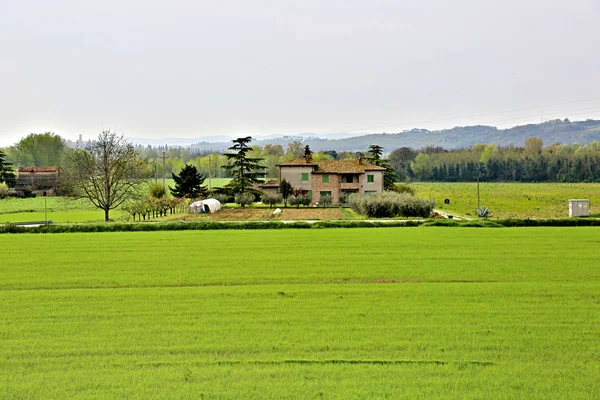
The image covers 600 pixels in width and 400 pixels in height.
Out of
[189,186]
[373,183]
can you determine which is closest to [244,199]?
[189,186]

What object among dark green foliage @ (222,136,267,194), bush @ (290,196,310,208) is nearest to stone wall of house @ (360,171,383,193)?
bush @ (290,196,310,208)

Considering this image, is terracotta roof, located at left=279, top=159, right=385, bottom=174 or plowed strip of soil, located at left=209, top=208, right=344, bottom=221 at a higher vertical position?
A: terracotta roof, located at left=279, top=159, right=385, bottom=174

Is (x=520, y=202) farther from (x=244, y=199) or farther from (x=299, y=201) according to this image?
(x=244, y=199)

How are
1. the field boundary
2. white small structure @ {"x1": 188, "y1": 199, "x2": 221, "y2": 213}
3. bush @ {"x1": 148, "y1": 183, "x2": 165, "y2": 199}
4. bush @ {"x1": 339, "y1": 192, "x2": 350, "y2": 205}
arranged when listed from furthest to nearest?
bush @ {"x1": 148, "y1": 183, "x2": 165, "y2": 199}, bush @ {"x1": 339, "y1": 192, "x2": 350, "y2": 205}, white small structure @ {"x1": 188, "y1": 199, "x2": 221, "y2": 213}, the field boundary

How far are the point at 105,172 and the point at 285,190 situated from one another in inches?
633

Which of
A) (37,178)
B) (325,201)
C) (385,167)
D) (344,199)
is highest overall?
(37,178)

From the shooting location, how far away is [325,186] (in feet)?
181

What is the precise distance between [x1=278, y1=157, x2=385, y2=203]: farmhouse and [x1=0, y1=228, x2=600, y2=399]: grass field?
32.9 metres

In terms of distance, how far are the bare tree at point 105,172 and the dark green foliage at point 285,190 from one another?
1255 cm

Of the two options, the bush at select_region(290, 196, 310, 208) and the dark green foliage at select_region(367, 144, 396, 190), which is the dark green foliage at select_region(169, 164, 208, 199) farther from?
the dark green foliage at select_region(367, 144, 396, 190)

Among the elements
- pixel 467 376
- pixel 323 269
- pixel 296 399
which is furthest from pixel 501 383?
pixel 323 269

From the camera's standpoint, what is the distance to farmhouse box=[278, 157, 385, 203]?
54.9 meters

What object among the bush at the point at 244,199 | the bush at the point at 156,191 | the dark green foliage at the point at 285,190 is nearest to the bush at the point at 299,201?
the dark green foliage at the point at 285,190

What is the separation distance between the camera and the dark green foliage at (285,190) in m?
53.9
